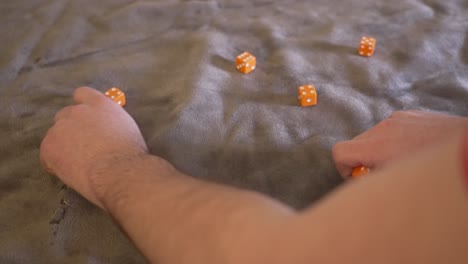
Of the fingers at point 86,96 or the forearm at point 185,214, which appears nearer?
the forearm at point 185,214

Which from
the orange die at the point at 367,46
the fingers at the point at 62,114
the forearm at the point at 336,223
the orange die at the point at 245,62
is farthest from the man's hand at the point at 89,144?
the orange die at the point at 367,46

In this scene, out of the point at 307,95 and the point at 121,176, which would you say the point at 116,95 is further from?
the point at 307,95

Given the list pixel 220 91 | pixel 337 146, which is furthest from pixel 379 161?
pixel 220 91

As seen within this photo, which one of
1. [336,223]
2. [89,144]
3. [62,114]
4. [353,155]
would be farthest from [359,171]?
[62,114]

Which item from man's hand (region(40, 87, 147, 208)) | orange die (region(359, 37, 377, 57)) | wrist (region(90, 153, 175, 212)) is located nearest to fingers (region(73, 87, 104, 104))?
man's hand (region(40, 87, 147, 208))

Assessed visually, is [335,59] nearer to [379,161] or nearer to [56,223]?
[379,161]

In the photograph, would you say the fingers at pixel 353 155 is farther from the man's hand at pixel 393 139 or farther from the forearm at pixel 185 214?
the forearm at pixel 185 214
